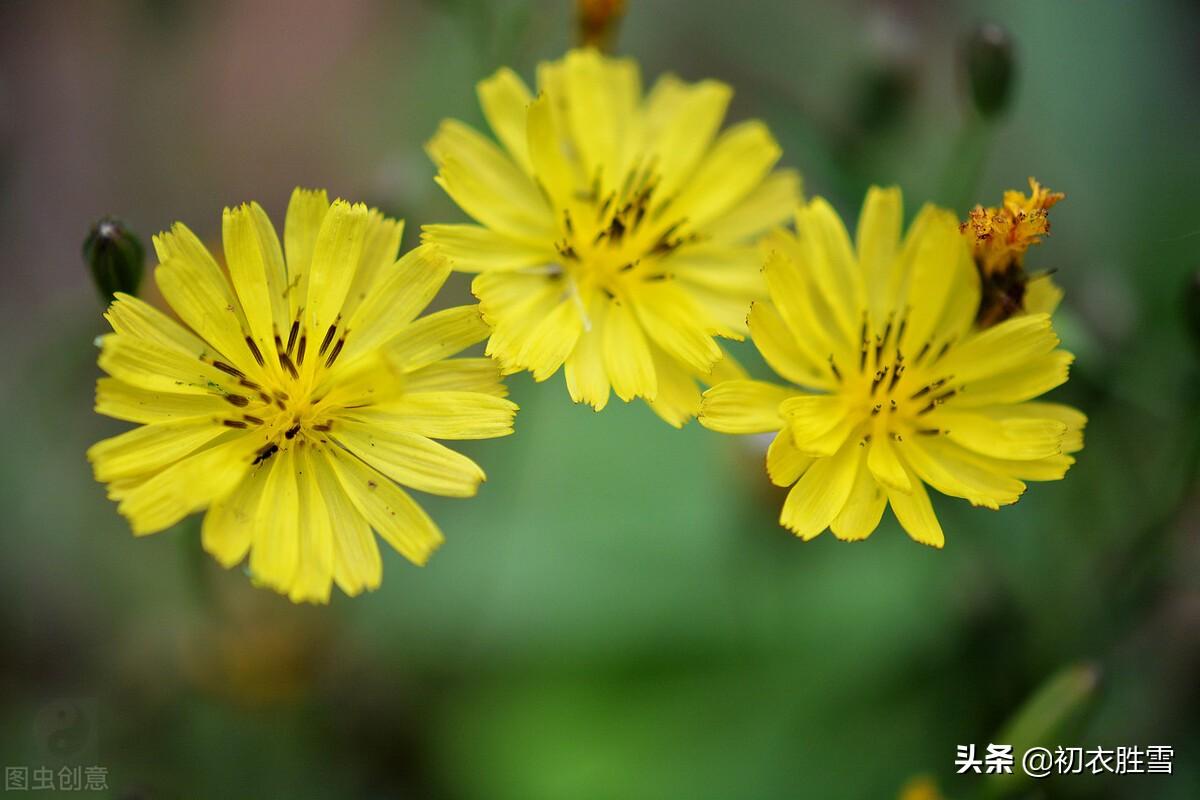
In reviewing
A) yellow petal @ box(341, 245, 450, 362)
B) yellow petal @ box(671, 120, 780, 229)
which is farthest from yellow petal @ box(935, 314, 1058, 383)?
yellow petal @ box(341, 245, 450, 362)

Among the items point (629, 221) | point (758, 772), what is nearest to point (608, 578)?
point (758, 772)

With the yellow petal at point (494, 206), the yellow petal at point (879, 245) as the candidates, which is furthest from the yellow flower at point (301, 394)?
the yellow petal at point (879, 245)

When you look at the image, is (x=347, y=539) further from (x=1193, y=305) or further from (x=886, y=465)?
(x=1193, y=305)

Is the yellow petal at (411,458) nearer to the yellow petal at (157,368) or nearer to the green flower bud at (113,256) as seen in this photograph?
the yellow petal at (157,368)

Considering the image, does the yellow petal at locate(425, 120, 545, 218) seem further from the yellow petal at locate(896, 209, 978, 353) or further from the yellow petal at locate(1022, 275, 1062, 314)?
the yellow petal at locate(1022, 275, 1062, 314)

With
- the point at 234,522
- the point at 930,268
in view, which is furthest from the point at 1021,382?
the point at 234,522
